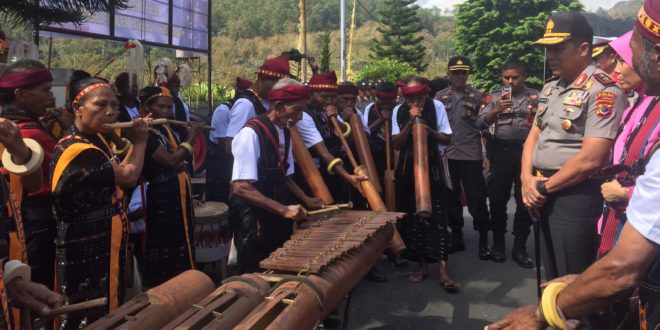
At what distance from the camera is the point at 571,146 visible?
3068 millimetres

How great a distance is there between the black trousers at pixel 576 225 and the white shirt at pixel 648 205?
155 cm

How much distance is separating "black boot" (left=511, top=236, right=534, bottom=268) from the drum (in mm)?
3018

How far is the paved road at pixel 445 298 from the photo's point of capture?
411 cm

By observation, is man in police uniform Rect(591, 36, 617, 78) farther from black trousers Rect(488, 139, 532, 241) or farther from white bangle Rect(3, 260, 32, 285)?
white bangle Rect(3, 260, 32, 285)

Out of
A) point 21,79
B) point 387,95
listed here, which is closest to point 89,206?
point 21,79

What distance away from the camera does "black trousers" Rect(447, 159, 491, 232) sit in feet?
18.6

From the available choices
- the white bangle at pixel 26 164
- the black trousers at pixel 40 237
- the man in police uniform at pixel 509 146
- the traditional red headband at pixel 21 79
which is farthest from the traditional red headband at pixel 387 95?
the white bangle at pixel 26 164

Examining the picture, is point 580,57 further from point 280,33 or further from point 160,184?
point 280,33

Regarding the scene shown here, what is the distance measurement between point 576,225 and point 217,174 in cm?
386

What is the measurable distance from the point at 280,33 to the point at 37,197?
358 feet

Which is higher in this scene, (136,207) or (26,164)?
(26,164)

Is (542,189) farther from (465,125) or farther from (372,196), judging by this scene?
(465,125)

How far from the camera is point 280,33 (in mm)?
108125

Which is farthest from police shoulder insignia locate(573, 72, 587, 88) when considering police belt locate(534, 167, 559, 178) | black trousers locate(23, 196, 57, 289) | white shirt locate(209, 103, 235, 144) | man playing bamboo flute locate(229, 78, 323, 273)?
white shirt locate(209, 103, 235, 144)
